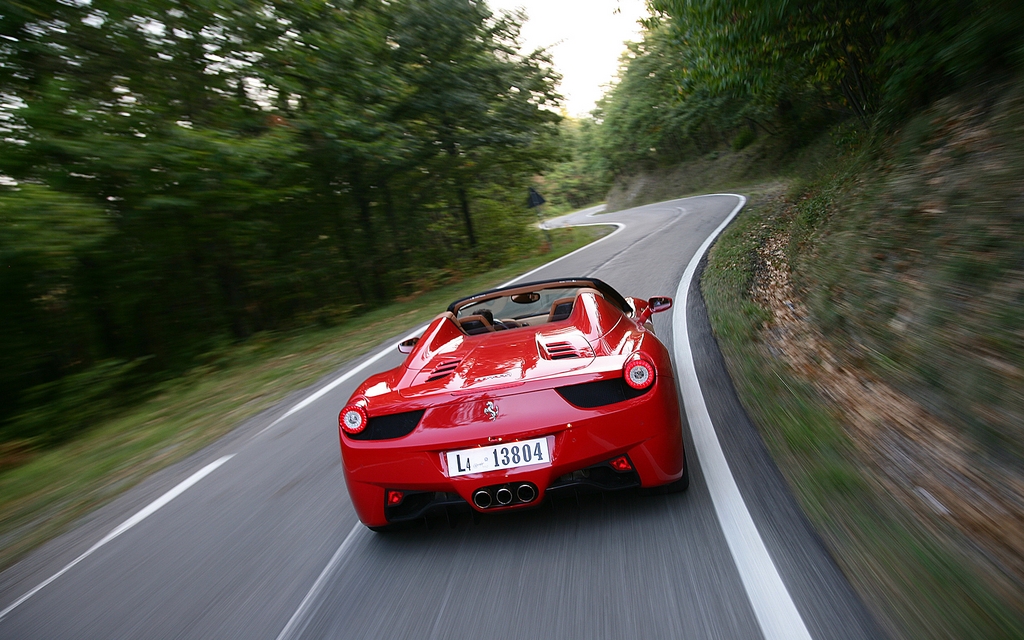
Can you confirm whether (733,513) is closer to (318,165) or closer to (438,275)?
(318,165)

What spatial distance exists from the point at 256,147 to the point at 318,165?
12.4 feet

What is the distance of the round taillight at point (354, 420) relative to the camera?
2.99 metres

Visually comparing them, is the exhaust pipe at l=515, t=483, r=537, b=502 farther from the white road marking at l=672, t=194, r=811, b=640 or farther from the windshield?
the windshield

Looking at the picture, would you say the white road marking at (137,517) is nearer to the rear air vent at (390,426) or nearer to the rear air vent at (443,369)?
the rear air vent at (390,426)

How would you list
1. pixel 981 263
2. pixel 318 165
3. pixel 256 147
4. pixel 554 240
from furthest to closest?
pixel 554 240 < pixel 318 165 < pixel 256 147 < pixel 981 263

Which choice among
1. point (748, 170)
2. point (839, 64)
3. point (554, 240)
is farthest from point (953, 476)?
point (748, 170)

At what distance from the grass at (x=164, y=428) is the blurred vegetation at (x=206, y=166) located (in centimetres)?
73

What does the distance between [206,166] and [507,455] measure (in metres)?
8.25

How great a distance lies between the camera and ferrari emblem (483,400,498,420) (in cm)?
280

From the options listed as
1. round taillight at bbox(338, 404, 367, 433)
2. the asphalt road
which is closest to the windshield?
the asphalt road

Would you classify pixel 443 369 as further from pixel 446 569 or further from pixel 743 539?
pixel 743 539

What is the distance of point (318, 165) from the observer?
13.7m

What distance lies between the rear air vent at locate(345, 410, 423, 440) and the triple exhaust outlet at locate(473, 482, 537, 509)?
1.39 feet

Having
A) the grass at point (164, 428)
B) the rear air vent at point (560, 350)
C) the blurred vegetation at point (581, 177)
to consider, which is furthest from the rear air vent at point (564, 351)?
the blurred vegetation at point (581, 177)
